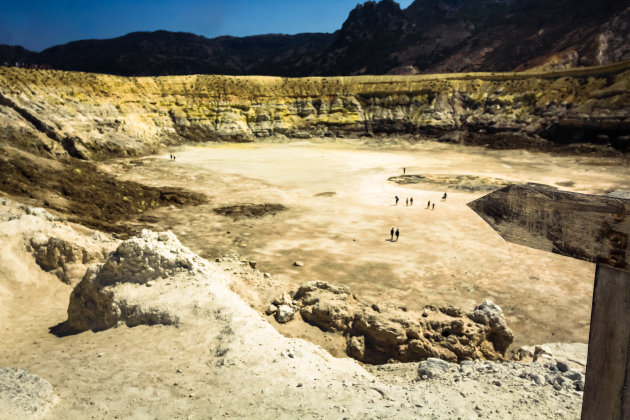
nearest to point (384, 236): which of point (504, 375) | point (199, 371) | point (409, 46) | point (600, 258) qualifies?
point (504, 375)

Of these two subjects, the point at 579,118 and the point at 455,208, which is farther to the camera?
the point at 579,118

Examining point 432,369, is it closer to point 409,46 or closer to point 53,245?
point 53,245

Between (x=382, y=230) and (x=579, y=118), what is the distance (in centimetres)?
3979

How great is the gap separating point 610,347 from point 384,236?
18648 millimetres

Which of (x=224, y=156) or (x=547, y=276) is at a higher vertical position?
(x=224, y=156)

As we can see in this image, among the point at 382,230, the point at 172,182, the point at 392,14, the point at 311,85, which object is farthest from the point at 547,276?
the point at 392,14

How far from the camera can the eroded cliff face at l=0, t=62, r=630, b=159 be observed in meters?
40.7

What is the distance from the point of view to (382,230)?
70.5ft

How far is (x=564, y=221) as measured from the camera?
7.07 ft

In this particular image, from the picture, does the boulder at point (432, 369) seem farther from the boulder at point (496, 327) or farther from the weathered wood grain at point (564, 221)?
the weathered wood grain at point (564, 221)

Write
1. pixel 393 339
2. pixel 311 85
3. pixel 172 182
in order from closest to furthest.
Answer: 1. pixel 393 339
2. pixel 172 182
3. pixel 311 85

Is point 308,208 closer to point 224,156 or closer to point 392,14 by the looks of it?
point 224,156

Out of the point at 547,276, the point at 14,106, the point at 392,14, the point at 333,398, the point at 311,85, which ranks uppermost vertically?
the point at 392,14

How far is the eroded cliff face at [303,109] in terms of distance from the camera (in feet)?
133
